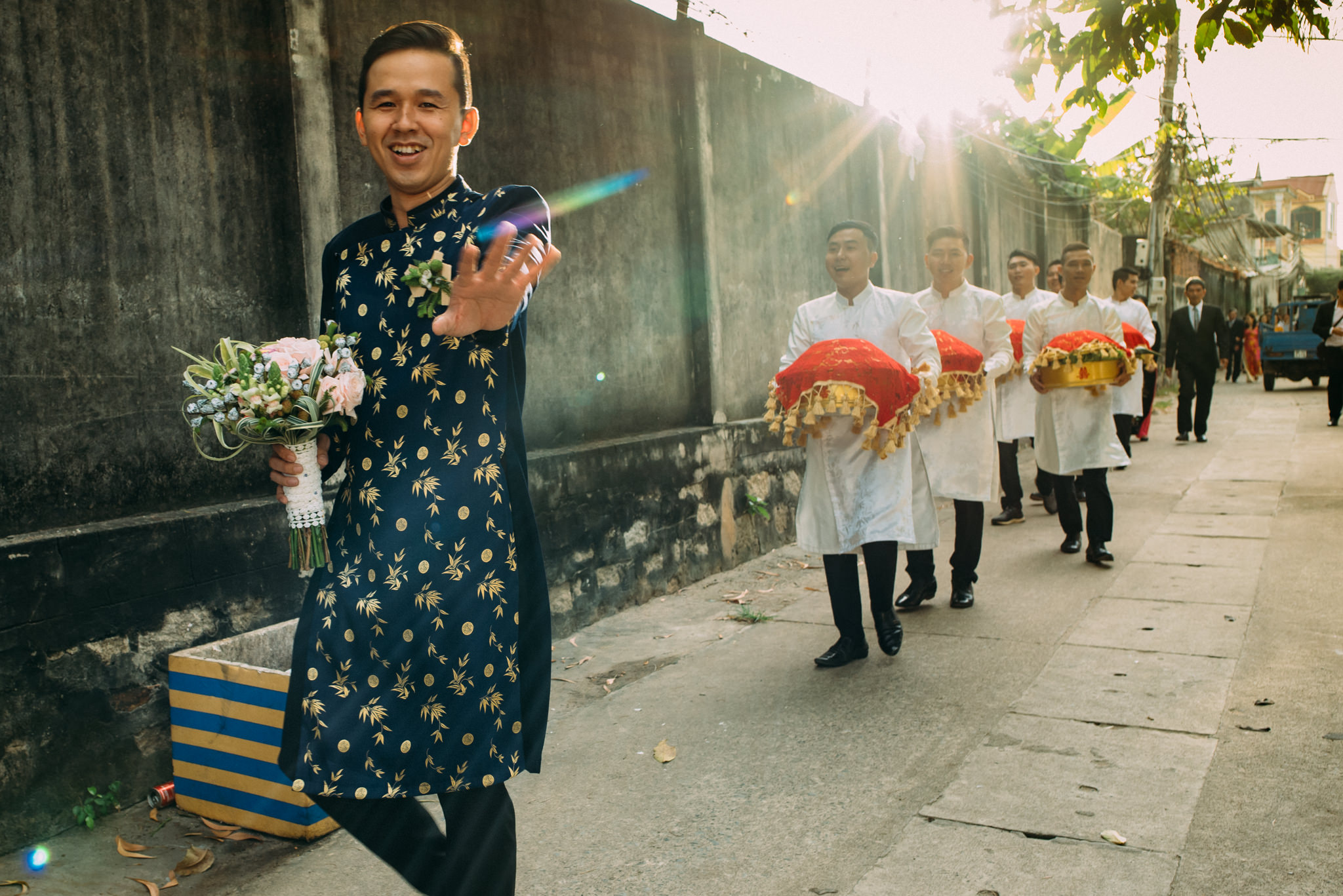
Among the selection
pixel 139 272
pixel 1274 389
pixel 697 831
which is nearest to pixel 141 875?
pixel 697 831

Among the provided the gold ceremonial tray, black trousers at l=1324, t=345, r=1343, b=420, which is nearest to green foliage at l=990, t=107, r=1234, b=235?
black trousers at l=1324, t=345, r=1343, b=420

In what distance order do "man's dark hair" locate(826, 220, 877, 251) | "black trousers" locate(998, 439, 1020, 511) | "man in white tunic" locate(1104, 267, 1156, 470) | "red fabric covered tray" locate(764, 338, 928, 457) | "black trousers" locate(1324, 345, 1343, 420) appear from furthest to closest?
"black trousers" locate(1324, 345, 1343, 420) < "man in white tunic" locate(1104, 267, 1156, 470) < "black trousers" locate(998, 439, 1020, 511) < "man's dark hair" locate(826, 220, 877, 251) < "red fabric covered tray" locate(764, 338, 928, 457)

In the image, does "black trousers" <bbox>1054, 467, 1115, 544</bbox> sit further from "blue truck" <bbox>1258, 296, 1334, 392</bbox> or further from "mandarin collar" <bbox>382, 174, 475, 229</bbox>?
"blue truck" <bbox>1258, 296, 1334, 392</bbox>

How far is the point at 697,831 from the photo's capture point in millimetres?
3123

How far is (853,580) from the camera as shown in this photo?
4656 millimetres

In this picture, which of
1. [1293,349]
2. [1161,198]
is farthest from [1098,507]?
[1293,349]

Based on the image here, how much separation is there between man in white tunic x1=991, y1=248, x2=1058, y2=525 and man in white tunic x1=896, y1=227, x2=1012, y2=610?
2.40 metres

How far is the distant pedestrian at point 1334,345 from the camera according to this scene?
1299cm

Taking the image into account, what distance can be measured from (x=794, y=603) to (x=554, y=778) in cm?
263

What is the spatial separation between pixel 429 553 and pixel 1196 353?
42.2 ft

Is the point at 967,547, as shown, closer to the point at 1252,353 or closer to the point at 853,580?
the point at 853,580

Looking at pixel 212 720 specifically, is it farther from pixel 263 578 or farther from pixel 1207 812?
pixel 1207 812

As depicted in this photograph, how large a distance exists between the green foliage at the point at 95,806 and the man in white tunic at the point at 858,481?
9.17 feet

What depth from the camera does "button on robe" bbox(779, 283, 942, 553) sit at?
181 inches
